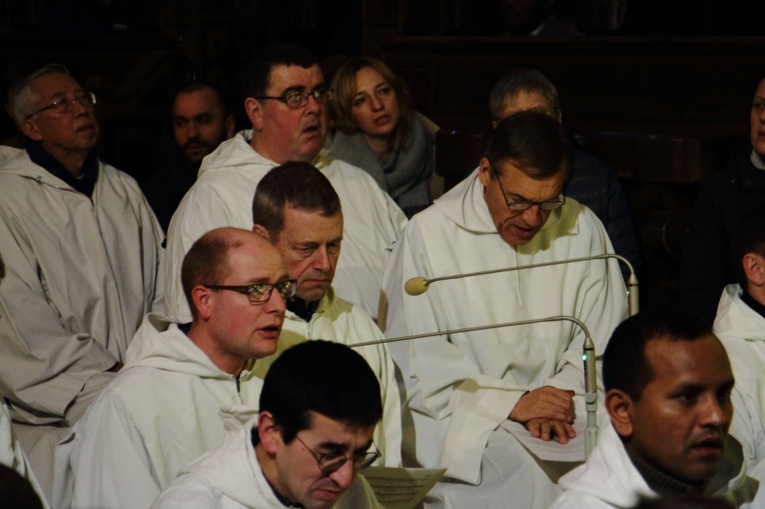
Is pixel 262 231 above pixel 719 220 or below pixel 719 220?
above

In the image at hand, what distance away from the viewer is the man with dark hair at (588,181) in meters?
5.70

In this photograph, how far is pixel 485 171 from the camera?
4820mm

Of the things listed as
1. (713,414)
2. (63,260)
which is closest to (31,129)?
(63,260)

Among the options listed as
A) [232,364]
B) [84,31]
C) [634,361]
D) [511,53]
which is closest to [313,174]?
[232,364]

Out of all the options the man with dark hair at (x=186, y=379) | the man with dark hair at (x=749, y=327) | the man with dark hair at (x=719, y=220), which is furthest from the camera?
the man with dark hair at (x=719, y=220)

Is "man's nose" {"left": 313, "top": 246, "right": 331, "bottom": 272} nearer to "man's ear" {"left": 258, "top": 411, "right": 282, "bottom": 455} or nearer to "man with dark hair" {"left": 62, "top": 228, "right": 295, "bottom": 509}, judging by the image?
"man with dark hair" {"left": 62, "top": 228, "right": 295, "bottom": 509}

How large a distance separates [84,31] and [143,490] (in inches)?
206

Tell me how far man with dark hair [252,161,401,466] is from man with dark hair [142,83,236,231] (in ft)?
8.50

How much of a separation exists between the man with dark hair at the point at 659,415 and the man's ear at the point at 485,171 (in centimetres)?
159

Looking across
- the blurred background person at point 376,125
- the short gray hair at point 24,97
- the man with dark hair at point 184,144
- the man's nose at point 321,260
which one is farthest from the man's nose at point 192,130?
the man's nose at point 321,260

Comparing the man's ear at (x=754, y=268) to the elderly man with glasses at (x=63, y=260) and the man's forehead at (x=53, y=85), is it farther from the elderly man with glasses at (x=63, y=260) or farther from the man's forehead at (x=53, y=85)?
the man's forehead at (x=53, y=85)

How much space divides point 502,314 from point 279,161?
122 cm

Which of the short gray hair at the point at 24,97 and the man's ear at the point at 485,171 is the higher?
the short gray hair at the point at 24,97

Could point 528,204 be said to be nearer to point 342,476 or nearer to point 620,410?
point 620,410
